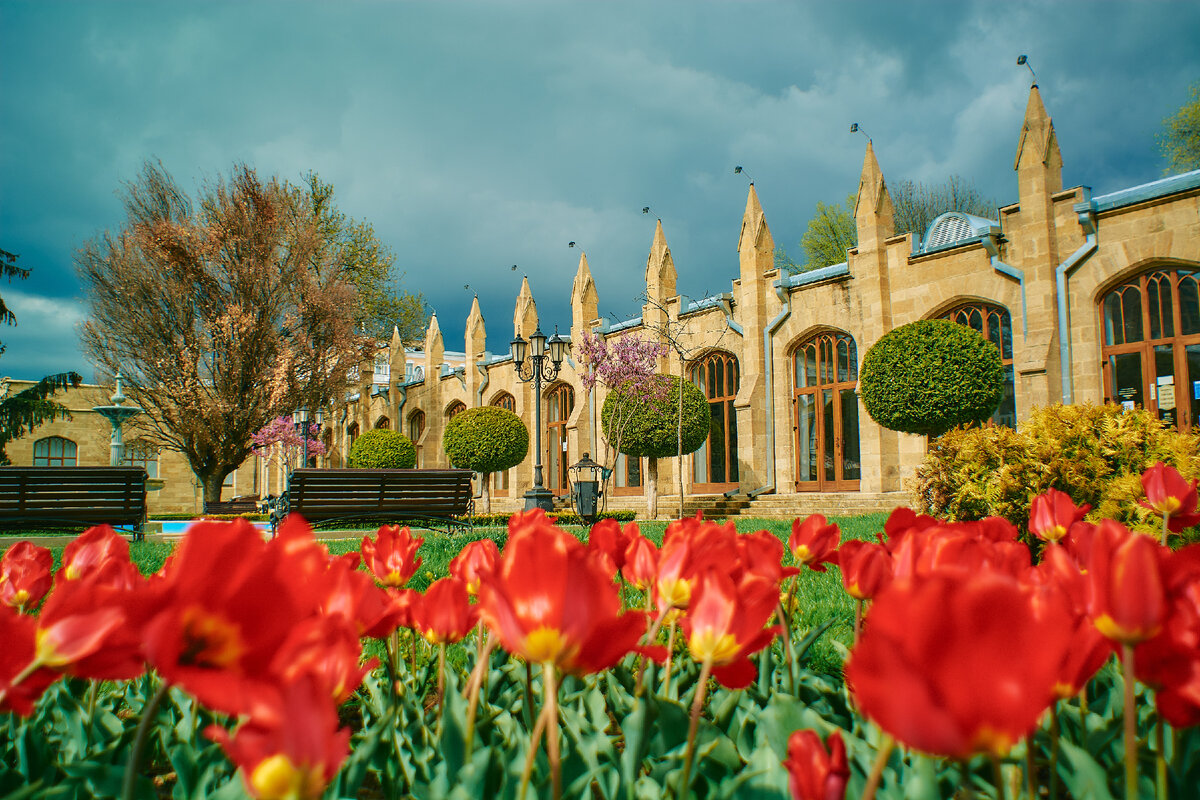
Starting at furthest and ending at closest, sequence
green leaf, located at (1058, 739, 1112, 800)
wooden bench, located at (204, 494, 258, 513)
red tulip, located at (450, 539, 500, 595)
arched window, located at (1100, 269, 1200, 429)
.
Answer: wooden bench, located at (204, 494, 258, 513), arched window, located at (1100, 269, 1200, 429), red tulip, located at (450, 539, 500, 595), green leaf, located at (1058, 739, 1112, 800)

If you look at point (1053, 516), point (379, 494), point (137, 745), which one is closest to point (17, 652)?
point (137, 745)

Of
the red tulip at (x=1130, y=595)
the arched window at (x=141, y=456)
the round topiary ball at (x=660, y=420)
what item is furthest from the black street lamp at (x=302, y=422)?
the red tulip at (x=1130, y=595)

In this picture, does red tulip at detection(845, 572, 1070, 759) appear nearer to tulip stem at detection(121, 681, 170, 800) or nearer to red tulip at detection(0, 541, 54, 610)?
tulip stem at detection(121, 681, 170, 800)

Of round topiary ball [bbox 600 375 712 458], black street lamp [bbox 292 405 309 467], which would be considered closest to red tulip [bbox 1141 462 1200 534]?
round topiary ball [bbox 600 375 712 458]

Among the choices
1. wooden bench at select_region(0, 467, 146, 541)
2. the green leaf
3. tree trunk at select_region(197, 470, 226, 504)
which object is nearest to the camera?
the green leaf

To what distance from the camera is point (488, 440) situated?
22.7 meters

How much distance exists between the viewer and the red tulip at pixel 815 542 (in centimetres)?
163

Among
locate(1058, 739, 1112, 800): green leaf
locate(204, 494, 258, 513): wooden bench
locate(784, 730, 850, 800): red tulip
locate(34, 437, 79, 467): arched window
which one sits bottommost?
locate(204, 494, 258, 513): wooden bench

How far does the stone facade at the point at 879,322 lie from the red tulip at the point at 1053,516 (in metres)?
13.0

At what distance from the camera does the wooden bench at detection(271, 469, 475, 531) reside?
9.18 metres

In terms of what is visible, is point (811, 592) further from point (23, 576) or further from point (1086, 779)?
point (23, 576)

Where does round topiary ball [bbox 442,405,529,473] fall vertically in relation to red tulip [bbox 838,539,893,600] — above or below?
above

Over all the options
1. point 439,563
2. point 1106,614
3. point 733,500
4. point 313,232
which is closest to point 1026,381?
point 733,500

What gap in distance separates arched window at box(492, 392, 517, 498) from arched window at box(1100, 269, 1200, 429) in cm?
1940
